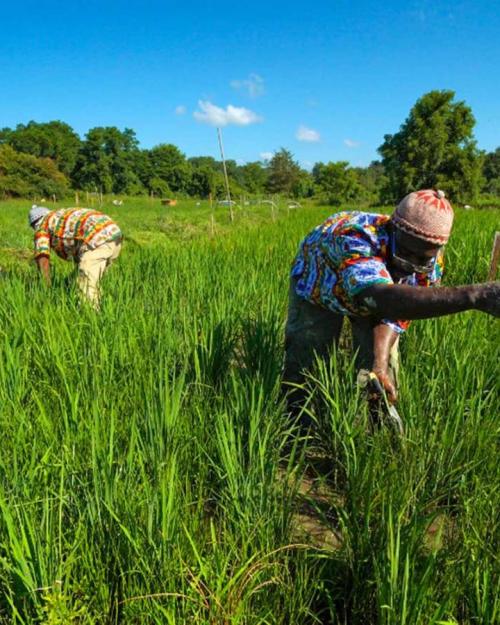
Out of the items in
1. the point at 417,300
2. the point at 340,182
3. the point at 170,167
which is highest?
the point at 170,167

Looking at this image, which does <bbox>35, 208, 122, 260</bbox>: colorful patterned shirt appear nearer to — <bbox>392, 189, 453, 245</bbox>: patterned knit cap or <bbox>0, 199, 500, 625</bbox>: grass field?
<bbox>0, 199, 500, 625</bbox>: grass field

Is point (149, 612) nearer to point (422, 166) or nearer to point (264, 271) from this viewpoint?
point (264, 271)

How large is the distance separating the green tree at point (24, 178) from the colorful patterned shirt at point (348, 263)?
130ft

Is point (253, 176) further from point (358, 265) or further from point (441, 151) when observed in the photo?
point (358, 265)

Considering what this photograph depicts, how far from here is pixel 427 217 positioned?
1358 millimetres

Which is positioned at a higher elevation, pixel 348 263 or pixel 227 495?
pixel 348 263

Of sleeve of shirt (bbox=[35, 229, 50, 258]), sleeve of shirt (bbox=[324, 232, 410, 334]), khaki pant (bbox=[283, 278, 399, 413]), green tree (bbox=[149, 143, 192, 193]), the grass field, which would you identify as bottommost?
the grass field

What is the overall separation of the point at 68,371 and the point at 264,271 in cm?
238

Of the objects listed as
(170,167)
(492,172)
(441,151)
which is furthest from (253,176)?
(441,151)

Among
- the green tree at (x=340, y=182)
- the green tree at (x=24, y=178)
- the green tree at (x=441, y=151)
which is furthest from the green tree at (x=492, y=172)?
the green tree at (x=24, y=178)

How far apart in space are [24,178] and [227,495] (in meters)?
43.1

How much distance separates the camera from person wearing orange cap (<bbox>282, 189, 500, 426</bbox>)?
51.5 inches

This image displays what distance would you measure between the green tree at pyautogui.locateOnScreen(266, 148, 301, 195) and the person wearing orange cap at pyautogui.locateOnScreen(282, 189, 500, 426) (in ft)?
170

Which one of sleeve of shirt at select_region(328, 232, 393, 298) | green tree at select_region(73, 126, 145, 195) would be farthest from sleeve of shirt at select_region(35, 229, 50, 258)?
green tree at select_region(73, 126, 145, 195)
